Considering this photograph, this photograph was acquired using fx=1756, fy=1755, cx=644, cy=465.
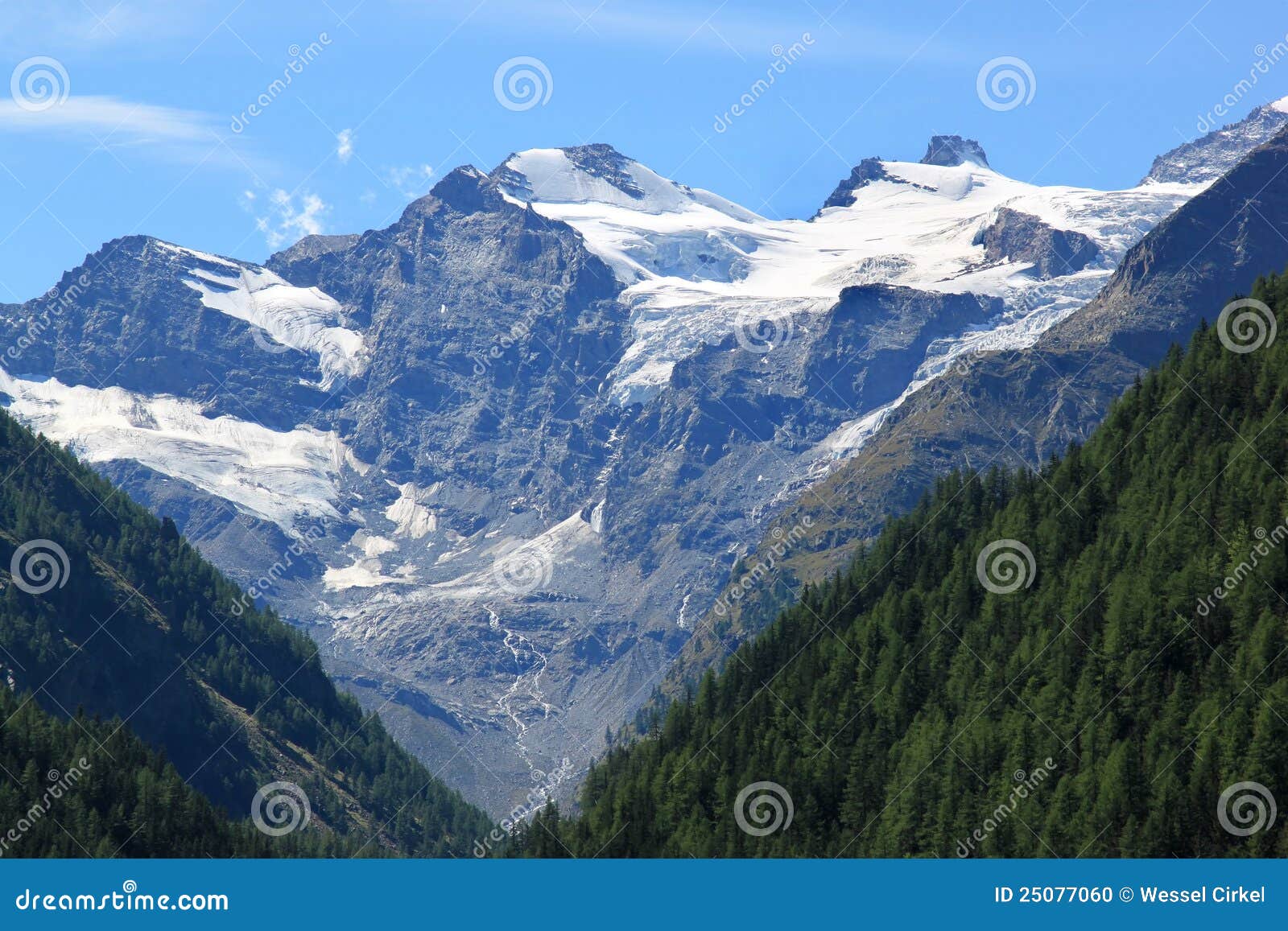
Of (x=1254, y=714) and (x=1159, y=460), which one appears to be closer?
(x=1254, y=714)

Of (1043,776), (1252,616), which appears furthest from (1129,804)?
(1252,616)

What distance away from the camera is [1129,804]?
5891 inches

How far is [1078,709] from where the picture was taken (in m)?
168

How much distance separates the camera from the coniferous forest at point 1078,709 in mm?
151000

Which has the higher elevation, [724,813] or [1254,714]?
[1254,714]

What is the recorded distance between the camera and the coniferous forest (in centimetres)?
15100

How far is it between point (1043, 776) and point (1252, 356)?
61.3 meters

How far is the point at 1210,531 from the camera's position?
581 feet

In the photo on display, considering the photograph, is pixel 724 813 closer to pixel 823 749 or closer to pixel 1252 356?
pixel 823 749
